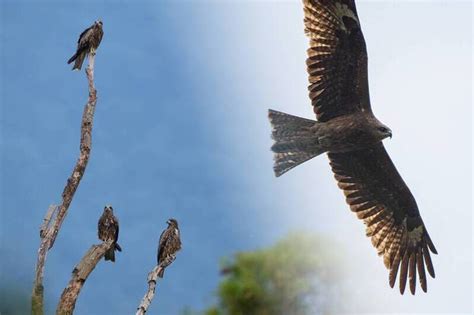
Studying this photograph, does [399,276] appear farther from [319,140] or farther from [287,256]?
[287,256]

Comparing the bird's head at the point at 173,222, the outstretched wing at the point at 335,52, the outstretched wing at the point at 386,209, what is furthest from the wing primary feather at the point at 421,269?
the bird's head at the point at 173,222

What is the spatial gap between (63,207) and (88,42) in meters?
1.61

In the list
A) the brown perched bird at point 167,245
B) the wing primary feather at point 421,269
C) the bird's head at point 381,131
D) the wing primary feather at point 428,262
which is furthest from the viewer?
the wing primary feather at point 428,262

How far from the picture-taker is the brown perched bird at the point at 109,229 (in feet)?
27.0

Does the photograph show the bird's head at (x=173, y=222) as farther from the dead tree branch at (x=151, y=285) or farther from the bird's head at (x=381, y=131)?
the bird's head at (x=381, y=131)

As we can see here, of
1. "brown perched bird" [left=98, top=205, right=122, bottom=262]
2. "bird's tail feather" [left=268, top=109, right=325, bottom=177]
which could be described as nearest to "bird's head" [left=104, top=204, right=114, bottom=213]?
"brown perched bird" [left=98, top=205, right=122, bottom=262]

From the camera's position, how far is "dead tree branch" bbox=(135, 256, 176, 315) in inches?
305

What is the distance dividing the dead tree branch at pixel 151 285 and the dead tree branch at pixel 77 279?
1.48 feet

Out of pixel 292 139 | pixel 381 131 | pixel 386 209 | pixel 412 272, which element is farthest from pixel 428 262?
pixel 292 139

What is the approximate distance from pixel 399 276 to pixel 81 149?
15.5 feet

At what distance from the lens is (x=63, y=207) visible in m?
8.28

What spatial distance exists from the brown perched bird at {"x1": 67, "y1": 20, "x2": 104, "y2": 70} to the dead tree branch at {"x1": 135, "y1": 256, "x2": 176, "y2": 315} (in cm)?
213

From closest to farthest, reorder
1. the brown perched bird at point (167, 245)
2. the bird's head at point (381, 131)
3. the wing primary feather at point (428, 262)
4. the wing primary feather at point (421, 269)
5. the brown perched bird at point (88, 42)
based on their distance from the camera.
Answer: the brown perched bird at point (167, 245)
the brown perched bird at point (88, 42)
the bird's head at point (381, 131)
the wing primary feather at point (421, 269)
the wing primary feather at point (428, 262)

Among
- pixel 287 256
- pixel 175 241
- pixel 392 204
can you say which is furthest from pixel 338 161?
pixel 287 256
